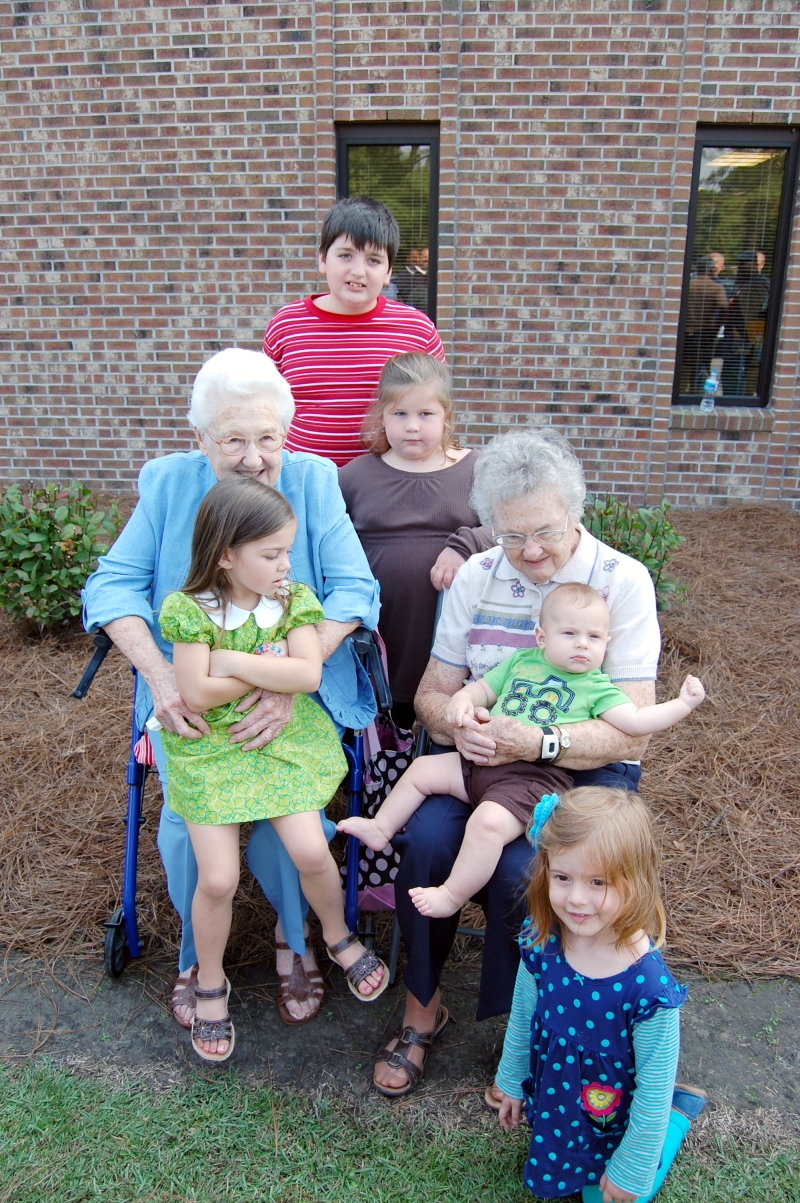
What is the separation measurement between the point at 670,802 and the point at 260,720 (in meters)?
1.72

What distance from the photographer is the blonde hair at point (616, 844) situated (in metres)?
1.59

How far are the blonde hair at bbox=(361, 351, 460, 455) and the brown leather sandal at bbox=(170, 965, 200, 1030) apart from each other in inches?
63.2

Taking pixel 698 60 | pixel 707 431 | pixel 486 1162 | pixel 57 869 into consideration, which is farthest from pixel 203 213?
pixel 486 1162

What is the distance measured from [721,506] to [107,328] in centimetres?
450

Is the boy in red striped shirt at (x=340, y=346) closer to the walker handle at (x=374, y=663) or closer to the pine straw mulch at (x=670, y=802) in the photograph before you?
the walker handle at (x=374, y=663)

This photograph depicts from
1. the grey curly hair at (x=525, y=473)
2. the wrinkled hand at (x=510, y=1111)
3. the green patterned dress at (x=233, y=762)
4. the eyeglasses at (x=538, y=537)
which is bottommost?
the wrinkled hand at (x=510, y=1111)

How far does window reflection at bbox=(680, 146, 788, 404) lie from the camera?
607cm

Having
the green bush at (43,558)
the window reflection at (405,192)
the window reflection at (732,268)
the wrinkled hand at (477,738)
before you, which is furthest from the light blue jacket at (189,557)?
the window reflection at (732,268)

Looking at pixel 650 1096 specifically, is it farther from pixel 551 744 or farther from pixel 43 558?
pixel 43 558

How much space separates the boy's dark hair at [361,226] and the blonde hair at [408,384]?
0.45 m

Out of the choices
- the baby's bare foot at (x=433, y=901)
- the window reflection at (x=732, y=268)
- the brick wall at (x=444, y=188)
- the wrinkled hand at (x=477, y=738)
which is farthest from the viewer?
the window reflection at (x=732, y=268)

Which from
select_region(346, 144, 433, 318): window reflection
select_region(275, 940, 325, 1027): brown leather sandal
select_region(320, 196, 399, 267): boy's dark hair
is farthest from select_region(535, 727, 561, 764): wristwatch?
select_region(346, 144, 433, 318): window reflection

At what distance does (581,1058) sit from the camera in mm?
1689

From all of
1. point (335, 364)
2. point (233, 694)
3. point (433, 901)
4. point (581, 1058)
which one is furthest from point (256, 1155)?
point (335, 364)
